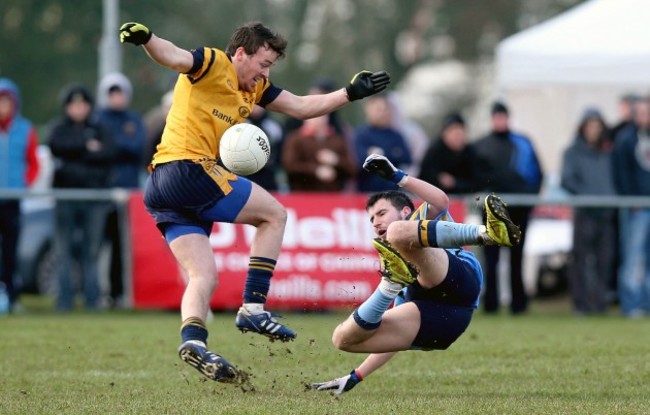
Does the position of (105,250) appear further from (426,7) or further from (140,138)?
(426,7)

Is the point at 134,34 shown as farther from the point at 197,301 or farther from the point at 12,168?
the point at 12,168

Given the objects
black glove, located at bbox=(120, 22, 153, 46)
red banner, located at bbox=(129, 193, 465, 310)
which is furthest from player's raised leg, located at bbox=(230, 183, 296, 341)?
red banner, located at bbox=(129, 193, 465, 310)

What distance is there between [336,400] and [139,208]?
24.1ft

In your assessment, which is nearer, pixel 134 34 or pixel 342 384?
pixel 134 34

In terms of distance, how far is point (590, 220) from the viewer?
635 inches

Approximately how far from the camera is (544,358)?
35.1 feet

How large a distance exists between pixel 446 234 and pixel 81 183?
8.13 metres

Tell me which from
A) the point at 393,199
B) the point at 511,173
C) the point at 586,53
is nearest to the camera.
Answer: the point at 393,199

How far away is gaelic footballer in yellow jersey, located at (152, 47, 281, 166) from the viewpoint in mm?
8438

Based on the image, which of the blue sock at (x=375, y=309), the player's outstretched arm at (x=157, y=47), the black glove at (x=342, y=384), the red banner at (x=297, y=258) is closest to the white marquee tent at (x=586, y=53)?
the red banner at (x=297, y=258)

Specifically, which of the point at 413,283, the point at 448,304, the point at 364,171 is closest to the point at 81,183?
the point at 364,171

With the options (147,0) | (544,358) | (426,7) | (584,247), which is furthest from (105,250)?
(426,7)

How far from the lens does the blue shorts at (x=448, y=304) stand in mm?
8516

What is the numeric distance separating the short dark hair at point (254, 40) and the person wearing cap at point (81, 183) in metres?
6.88
